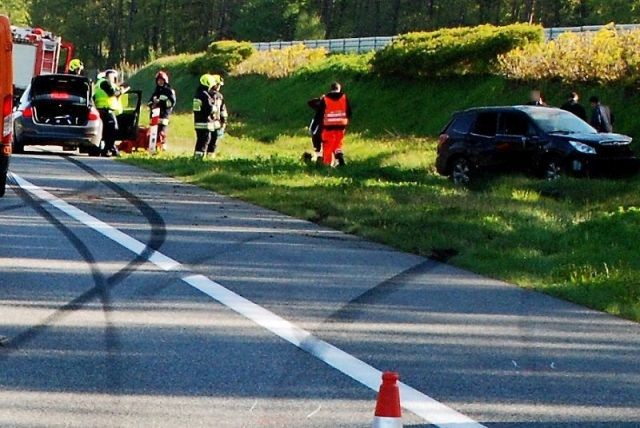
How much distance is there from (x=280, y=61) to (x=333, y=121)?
112 feet

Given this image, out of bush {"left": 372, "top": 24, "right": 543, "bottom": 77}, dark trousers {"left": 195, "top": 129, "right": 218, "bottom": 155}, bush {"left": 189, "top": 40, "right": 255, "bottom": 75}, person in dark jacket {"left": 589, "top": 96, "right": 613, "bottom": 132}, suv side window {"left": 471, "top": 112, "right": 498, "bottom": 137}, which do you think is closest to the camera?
suv side window {"left": 471, "top": 112, "right": 498, "bottom": 137}

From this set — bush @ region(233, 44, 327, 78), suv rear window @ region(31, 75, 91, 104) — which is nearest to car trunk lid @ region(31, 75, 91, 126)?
suv rear window @ region(31, 75, 91, 104)

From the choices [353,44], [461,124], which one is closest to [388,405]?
[461,124]

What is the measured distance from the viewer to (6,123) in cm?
1518

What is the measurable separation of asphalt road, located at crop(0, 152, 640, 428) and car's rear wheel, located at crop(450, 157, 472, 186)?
1008cm

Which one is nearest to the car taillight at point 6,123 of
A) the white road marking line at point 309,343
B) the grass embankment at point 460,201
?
the white road marking line at point 309,343

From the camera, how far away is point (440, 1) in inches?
3445

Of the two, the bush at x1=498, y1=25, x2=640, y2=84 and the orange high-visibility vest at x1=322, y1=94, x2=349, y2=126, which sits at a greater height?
the bush at x1=498, y1=25, x2=640, y2=84

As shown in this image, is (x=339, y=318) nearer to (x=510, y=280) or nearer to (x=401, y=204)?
(x=510, y=280)

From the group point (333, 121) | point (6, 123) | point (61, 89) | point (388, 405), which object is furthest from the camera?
point (61, 89)

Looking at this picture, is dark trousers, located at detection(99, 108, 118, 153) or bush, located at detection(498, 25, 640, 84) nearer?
dark trousers, located at detection(99, 108, 118, 153)

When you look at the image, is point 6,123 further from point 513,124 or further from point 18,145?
point 18,145

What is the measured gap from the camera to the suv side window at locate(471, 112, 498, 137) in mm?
24203

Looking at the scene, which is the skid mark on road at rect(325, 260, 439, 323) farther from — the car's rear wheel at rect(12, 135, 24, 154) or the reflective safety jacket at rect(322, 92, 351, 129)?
the car's rear wheel at rect(12, 135, 24, 154)
